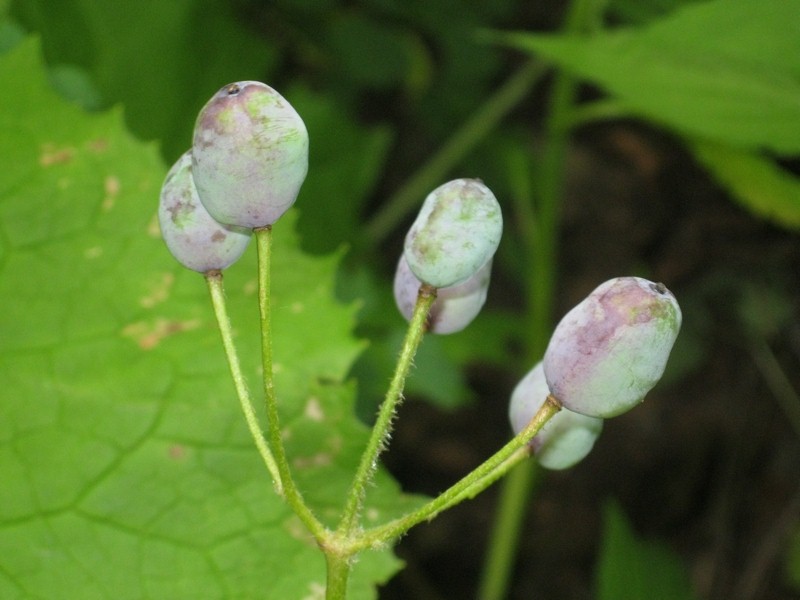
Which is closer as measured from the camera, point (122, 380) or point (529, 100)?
point (122, 380)

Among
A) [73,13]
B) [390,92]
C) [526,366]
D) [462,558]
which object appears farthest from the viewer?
[390,92]

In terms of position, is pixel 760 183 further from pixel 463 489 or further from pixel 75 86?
pixel 75 86

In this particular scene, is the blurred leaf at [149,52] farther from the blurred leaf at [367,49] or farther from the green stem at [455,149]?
the green stem at [455,149]

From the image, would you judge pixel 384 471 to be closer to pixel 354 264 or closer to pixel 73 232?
pixel 73 232

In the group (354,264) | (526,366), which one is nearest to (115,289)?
(354,264)

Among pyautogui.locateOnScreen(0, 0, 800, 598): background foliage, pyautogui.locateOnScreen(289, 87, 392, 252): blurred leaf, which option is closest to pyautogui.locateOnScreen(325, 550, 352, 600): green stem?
pyautogui.locateOnScreen(0, 0, 800, 598): background foliage

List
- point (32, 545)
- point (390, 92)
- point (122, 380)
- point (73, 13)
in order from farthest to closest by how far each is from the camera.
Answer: point (390, 92) → point (73, 13) → point (122, 380) → point (32, 545)

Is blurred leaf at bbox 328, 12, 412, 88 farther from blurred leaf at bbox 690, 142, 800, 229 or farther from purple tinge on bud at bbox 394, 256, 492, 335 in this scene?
purple tinge on bud at bbox 394, 256, 492, 335
